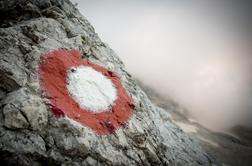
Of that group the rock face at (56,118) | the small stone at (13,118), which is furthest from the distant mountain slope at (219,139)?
the small stone at (13,118)

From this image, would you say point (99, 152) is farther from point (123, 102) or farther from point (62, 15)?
point (62, 15)

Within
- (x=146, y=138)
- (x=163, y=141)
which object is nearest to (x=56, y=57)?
(x=146, y=138)

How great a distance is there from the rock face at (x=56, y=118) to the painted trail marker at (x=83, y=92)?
0.25 metres

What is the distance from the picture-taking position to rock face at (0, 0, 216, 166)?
6.37m

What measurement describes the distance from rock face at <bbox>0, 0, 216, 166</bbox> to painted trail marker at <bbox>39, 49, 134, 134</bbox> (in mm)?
250

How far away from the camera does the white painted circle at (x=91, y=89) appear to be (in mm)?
7968

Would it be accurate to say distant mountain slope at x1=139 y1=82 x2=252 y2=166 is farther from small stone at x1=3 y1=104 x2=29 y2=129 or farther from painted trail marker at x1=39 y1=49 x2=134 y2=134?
small stone at x1=3 y1=104 x2=29 y2=129

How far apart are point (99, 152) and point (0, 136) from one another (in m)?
2.71

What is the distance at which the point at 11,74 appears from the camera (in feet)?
23.6

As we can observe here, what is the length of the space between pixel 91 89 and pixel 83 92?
1.33 feet

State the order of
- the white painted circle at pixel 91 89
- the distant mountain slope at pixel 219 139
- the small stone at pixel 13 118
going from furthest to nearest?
the distant mountain slope at pixel 219 139 → the white painted circle at pixel 91 89 → the small stone at pixel 13 118

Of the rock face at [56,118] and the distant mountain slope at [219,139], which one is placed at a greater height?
the distant mountain slope at [219,139]

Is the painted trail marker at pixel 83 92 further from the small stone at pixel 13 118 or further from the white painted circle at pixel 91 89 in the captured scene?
the small stone at pixel 13 118

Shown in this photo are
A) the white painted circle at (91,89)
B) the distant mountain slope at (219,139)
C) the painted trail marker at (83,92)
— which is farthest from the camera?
the distant mountain slope at (219,139)
